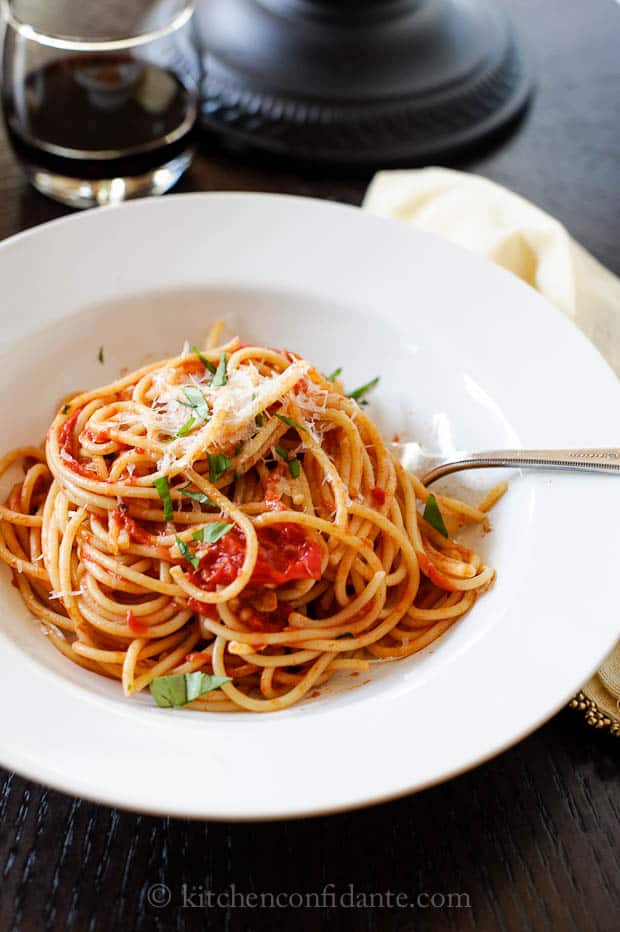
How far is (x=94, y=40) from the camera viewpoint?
12.8 ft

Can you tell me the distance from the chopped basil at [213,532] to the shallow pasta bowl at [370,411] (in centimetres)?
46

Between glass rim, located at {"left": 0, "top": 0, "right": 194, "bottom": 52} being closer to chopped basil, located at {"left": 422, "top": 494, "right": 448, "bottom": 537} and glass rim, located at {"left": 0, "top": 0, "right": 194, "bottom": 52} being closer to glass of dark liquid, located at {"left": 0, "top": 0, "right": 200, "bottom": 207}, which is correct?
glass of dark liquid, located at {"left": 0, "top": 0, "right": 200, "bottom": 207}

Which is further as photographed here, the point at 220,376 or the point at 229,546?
the point at 220,376

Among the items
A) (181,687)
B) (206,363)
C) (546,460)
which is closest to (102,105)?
(206,363)

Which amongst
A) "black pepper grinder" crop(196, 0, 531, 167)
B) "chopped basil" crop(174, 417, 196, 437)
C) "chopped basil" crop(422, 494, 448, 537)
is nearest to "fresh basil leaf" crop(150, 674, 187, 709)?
"chopped basil" crop(174, 417, 196, 437)

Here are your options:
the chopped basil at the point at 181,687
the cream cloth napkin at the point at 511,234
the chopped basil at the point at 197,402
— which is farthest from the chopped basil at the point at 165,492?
the cream cloth napkin at the point at 511,234

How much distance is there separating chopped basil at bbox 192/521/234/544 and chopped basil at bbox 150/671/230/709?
1.18ft

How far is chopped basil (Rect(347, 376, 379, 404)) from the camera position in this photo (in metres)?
3.51

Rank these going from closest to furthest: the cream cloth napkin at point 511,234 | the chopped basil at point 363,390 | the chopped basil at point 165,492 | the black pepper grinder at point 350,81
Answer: the chopped basil at point 165,492, the chopped basil at point 363,390, the cream cloth napkin at point 511,234, the black pepper grinder at point 350,81

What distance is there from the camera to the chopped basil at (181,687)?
264 cm

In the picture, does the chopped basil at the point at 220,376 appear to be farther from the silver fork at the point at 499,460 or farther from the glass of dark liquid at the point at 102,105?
the glass of dark liquid at the point at 102,105

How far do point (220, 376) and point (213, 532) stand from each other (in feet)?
1.70

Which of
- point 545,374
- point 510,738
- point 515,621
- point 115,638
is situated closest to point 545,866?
point 510,738
